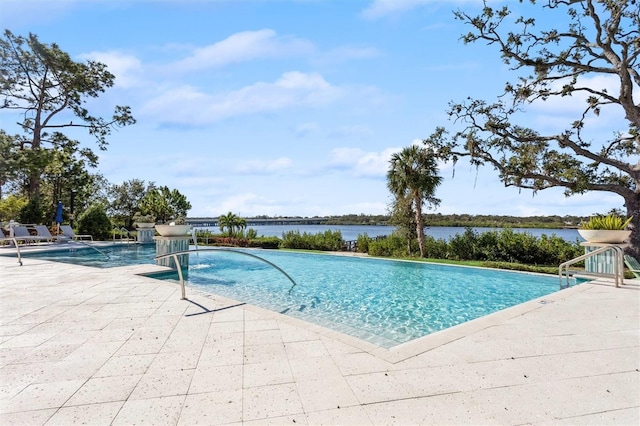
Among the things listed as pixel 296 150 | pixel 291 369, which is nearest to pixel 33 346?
pixel 291 369

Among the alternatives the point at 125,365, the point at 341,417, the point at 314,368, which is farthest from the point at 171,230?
the point at 341,417

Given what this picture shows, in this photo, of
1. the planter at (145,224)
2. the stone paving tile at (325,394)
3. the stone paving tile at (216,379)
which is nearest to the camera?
the stone paving tile at (325,394)

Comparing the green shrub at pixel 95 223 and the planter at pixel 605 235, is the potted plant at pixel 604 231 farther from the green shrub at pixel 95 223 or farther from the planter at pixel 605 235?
the green shrub at pixel 95 223

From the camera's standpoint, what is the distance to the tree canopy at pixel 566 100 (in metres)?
12.3

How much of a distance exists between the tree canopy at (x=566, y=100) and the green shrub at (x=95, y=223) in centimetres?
2067

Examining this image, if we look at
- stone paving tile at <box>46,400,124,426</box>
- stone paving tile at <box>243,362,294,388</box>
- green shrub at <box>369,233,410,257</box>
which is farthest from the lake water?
stone paving tile at <box>46,400,124,426</box>

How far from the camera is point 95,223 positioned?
67.0 ft

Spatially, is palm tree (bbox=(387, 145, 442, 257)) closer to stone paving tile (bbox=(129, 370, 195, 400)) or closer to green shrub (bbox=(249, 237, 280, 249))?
green shrub (bbox=(249, 237, 280, 249))

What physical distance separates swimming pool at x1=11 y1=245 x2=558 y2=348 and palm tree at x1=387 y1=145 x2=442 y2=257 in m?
3.45

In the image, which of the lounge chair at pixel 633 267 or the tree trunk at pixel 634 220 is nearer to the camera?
the lounge chair at pixel 633 267

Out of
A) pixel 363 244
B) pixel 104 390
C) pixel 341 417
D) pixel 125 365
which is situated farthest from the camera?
pixel 363 244

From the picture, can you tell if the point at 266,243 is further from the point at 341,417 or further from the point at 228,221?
the point at 341,417

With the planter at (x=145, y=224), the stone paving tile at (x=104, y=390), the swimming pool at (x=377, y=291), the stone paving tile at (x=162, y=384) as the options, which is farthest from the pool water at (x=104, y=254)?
the stone paving tile at (x=162, y=384)

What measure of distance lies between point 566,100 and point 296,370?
1561 centimetres
